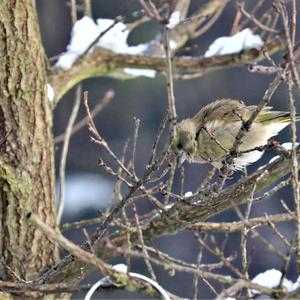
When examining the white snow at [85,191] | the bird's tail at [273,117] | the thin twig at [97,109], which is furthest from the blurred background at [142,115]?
the bird's tail at [273,117]

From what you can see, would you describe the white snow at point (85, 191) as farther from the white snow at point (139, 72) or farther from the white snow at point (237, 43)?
the white snow at point (237, 43)

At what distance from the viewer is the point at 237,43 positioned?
4.34 metres

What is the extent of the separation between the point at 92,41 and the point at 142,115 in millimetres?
8623

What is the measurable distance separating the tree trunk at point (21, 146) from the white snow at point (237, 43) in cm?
106

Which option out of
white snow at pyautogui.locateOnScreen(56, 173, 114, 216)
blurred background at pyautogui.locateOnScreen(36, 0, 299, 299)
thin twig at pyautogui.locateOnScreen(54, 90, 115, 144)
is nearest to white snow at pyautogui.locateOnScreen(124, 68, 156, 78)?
thin twig at pyautogui.locateOnScreen(54, 90, 115, 144)

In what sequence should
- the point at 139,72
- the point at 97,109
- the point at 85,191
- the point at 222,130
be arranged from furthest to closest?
1. the point at 85,191
2. the point at 139,72
3. the point at 222,130
4. the point at 97,109

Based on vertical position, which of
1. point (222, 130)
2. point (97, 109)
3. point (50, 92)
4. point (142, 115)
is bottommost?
point (142, 115)

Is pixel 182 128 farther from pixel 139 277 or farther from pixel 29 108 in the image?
pixel 139 277

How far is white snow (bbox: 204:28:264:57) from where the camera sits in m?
4.26

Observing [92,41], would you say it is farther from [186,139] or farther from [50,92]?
[186,139]

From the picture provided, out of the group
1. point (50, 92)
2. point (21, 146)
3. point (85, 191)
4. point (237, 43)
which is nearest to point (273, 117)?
point (237, 43)

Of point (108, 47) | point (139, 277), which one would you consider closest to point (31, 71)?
point (108, 47)

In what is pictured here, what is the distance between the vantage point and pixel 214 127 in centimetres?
442

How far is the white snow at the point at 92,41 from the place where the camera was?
431 cm
